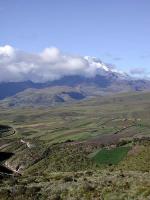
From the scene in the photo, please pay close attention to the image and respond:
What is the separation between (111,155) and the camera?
11575cm

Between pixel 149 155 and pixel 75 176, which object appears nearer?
pixel 75 176

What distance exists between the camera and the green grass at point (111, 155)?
108519mm

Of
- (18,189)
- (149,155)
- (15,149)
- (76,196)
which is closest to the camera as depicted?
(76,196)

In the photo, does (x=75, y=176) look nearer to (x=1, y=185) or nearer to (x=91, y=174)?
(x=91, y=174)

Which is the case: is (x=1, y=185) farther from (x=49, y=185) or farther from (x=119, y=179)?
(x=119, y=179)

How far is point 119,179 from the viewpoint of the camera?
155ft

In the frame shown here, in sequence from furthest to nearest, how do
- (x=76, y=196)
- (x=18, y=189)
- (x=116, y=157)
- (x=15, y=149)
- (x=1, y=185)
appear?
(x=15, y=149) → (x=116, y=157) → (x=1, y=185) → (x=18, y=189) → (x=76, y=196)

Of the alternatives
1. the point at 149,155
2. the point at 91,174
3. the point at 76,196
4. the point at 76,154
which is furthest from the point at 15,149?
the point at 76,196

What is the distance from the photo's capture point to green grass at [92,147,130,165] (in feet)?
356

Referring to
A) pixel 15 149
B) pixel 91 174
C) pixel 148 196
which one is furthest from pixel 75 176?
pixel 15 149

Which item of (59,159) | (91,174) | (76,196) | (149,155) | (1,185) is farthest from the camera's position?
(59,159)

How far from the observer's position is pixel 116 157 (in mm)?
111062

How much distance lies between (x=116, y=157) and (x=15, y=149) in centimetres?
7172

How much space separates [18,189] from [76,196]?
7.43 metres
